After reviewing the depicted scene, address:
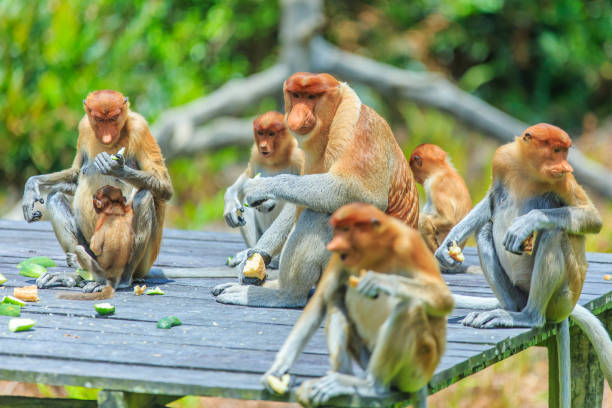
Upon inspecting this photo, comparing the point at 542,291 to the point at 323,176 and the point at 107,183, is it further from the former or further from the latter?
the point at 107,183

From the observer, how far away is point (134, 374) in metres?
3.27

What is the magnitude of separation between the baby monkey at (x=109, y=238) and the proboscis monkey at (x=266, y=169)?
570mm

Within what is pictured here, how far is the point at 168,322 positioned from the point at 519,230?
1572 mm

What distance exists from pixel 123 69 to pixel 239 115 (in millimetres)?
1476

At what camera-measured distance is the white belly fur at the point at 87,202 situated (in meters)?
4.87

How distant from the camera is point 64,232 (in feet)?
16.1

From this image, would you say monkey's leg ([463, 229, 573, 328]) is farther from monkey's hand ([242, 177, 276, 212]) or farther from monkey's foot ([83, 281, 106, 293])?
monkey's foot ([83, 281, 106, 293])

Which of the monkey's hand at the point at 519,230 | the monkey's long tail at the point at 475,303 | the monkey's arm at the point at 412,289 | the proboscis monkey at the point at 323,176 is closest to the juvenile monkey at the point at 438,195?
the monkey's long tail at the point at 475,303

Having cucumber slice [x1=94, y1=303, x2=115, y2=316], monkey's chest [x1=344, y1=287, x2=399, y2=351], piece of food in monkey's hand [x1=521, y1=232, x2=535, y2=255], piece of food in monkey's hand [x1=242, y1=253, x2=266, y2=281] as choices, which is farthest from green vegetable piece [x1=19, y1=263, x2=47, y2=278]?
piece of food in monkey's hand [x1=521, y1=232, x2=535, y2=255]

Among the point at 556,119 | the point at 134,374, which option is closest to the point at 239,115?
the point at 556,119

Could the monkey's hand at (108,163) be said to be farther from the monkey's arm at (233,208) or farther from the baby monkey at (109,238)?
the monkey's arm at (233,208)

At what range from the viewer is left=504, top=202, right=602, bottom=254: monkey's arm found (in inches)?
153

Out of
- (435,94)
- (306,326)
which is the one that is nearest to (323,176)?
(306,326)

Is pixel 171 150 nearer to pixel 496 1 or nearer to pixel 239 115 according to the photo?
pixel 239 115
